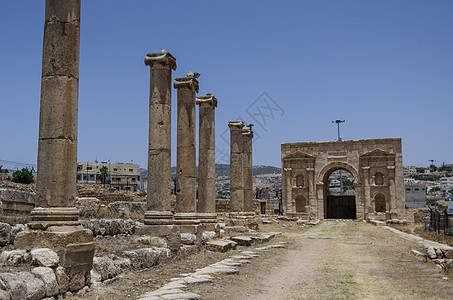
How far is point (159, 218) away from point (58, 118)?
15.4 feet

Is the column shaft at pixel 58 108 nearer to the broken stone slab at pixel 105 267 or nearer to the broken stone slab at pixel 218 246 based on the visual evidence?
the broken stone slab at pixel 105 267

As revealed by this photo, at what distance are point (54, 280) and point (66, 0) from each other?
458 cm

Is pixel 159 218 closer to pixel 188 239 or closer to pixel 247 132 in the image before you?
pixel 188 239

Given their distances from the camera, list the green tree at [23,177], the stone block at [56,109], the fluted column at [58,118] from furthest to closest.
Result: 1. the green tree at [23,177]
2. the stone block at [56,109]
3. the fluted column at [58,118]

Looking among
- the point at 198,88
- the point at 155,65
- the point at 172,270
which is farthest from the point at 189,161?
the point at 172,270

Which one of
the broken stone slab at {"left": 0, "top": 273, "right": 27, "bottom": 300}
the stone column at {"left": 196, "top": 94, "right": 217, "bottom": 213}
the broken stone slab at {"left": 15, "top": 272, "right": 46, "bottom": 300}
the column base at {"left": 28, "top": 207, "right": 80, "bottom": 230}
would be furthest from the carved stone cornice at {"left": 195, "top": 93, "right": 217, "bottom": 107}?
the broken stone slab at {"left": 0, "top": 273, "right": 27, "bottom": 300}

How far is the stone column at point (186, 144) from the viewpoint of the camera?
13547 mm

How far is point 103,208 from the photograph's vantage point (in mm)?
15164

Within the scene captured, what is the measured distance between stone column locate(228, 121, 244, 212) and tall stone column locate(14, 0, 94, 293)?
14.0 meters

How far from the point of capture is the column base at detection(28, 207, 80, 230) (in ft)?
A: 21.7

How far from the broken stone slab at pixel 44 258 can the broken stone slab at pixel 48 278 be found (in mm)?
130

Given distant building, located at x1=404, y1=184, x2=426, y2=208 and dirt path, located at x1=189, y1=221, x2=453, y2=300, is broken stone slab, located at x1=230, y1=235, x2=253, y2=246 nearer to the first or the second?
dirt path, located at x1=189, y1=221, x2=453, y2=300

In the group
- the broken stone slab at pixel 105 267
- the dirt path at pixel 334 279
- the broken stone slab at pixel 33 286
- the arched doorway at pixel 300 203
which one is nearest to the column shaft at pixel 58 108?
the broken stone slab at pixel 105 267

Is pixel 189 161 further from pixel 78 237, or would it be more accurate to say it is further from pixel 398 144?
pixel 398 144
